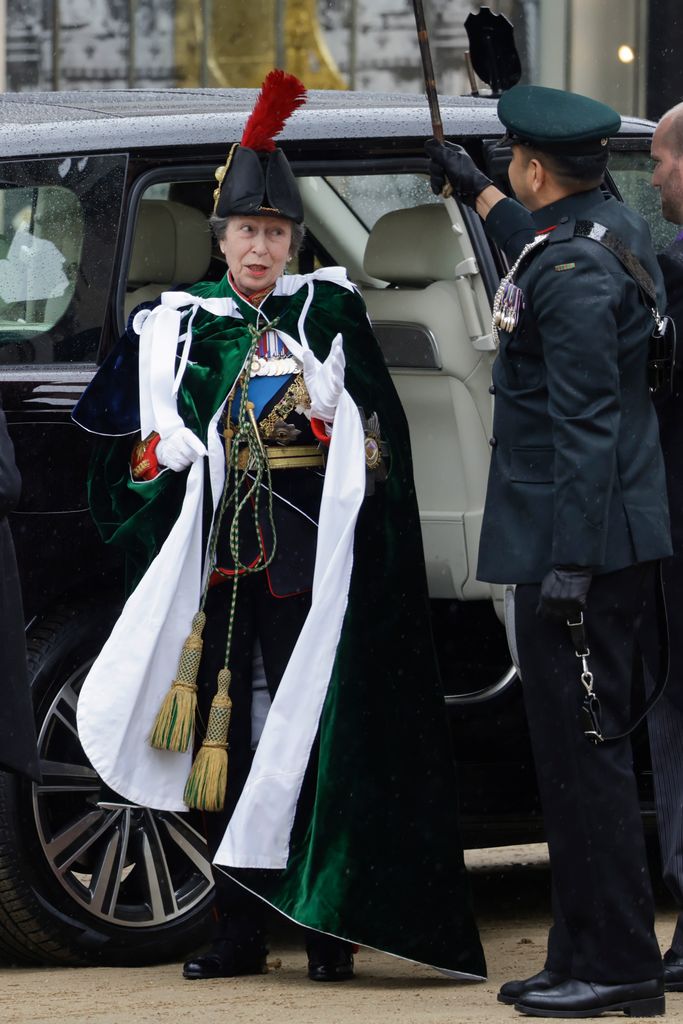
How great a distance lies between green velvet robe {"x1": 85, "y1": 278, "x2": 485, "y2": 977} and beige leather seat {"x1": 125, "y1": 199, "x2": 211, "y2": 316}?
43 centimetres

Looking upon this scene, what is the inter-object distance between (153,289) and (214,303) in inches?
25.7

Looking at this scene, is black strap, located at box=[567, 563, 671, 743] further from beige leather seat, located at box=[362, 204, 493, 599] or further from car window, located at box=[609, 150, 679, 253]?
car window, located at box=[609, 150, 679, 253]

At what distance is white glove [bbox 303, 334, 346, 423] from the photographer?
4559mm

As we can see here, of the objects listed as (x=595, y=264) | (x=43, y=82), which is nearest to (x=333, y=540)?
(x=595, y=264)

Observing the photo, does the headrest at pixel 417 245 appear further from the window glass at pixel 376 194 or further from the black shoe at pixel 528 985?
the black shoe at pixel 528 985

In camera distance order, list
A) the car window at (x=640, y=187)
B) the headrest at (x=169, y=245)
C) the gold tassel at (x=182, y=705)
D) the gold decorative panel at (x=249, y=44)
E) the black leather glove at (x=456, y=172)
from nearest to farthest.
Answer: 1. the black leather glove at (x=456, y=172)
2. the gold tassel at (x=182, y=705)
3. the headrest at (x=169, y=245)
4. the car window at (x=640, y=187)
5. the gold decorative panel at (x=249, y=44)

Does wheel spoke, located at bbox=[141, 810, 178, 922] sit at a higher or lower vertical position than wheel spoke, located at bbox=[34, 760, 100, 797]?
lower

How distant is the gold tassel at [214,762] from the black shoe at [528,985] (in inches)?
30.9

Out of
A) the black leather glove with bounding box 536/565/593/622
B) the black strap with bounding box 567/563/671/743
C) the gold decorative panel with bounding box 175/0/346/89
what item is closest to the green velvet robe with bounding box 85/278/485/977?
the black strap with bounding box 567/563/671/743

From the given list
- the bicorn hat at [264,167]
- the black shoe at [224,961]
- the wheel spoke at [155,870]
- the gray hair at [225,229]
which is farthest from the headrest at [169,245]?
the black shoe at [224,961]

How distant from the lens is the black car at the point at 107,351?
15.7ft

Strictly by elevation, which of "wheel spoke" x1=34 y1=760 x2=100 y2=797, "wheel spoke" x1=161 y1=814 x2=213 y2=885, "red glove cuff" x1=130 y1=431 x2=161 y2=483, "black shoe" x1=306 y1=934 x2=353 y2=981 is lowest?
"black shoe" x1=306 y1=934 x2=353 y2=981

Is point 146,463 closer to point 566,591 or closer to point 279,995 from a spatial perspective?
point 566,591

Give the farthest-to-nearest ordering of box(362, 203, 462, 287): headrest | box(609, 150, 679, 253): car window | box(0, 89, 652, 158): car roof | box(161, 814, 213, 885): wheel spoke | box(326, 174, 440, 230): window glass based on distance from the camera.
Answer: box(326, 174, 440, 230): window glass
box(609, 150, 679, 253): car window
box(362, 203, 462, 287): headrest
box(161, 814, 213, 885): wheel spoke
box(0, 89, 652, 158): car roof
